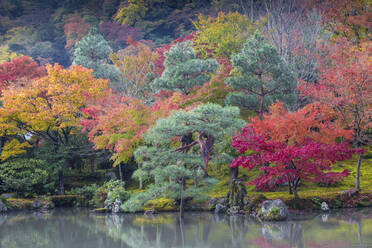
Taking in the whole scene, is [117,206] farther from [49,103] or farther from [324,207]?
[324,207]

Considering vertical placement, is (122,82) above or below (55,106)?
above

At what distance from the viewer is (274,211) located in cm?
1115

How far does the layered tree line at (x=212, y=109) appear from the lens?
11.7 m

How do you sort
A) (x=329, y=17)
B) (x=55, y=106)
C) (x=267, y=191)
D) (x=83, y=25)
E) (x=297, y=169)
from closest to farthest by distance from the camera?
(x=297, y=169) < (x=267, y=191) < (x=55, y=106) < (x=329, y=17) < (x=83, y=25)

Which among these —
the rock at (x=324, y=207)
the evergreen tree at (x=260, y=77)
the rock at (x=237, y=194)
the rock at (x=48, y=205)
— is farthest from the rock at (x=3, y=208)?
the rock at (x=324, y=207)

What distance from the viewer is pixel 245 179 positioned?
50.2ft

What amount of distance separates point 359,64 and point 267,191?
5268 millimetres

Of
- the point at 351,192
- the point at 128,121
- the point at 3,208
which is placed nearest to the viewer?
the point at 351,192

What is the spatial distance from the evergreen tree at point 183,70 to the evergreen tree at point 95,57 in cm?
822

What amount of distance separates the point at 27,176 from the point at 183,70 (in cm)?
826

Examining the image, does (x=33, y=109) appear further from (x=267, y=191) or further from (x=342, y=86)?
(x=342, y=86)

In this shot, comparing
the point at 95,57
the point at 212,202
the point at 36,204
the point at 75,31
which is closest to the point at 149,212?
the point at 212,202

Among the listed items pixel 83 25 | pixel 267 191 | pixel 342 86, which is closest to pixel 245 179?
pixel 267 191

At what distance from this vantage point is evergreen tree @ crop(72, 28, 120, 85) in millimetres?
24891
